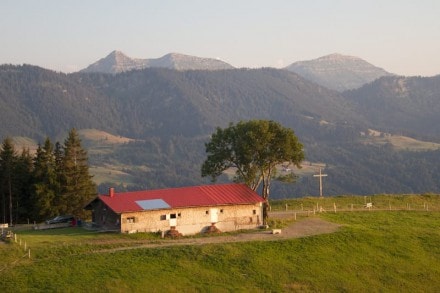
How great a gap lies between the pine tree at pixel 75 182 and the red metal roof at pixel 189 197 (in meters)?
13.1

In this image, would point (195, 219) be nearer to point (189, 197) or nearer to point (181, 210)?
point (181, 210)

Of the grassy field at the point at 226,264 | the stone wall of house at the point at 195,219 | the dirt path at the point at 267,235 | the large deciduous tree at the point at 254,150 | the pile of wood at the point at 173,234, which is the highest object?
the large deciduous tree at the point at 254,150

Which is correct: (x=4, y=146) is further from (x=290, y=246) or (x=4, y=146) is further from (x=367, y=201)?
(x=367, y=201)

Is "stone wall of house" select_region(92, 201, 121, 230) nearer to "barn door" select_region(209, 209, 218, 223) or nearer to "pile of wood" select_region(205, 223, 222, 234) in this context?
"pile of wood" select_region(205, 223, 222, 234)

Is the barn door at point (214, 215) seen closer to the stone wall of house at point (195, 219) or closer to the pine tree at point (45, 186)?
the stone wall of house at point (195, 219)

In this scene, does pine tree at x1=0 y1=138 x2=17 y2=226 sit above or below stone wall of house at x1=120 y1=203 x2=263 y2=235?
above

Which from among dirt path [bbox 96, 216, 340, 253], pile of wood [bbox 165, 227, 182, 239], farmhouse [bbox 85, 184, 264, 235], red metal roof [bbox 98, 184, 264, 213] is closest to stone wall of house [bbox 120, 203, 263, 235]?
farmhouse [bbox 85, 184, 264, 235]

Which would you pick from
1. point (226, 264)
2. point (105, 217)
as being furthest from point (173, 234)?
point (226, 264)

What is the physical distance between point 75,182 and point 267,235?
28591 mm

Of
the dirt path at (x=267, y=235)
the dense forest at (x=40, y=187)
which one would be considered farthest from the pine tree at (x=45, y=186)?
the dirt path at (x=267, y=235)

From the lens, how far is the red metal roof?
65.6m

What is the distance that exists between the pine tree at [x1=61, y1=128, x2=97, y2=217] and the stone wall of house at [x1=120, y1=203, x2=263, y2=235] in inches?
676

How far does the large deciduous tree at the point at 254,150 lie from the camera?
246 feet

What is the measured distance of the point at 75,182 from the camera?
8144 cm
